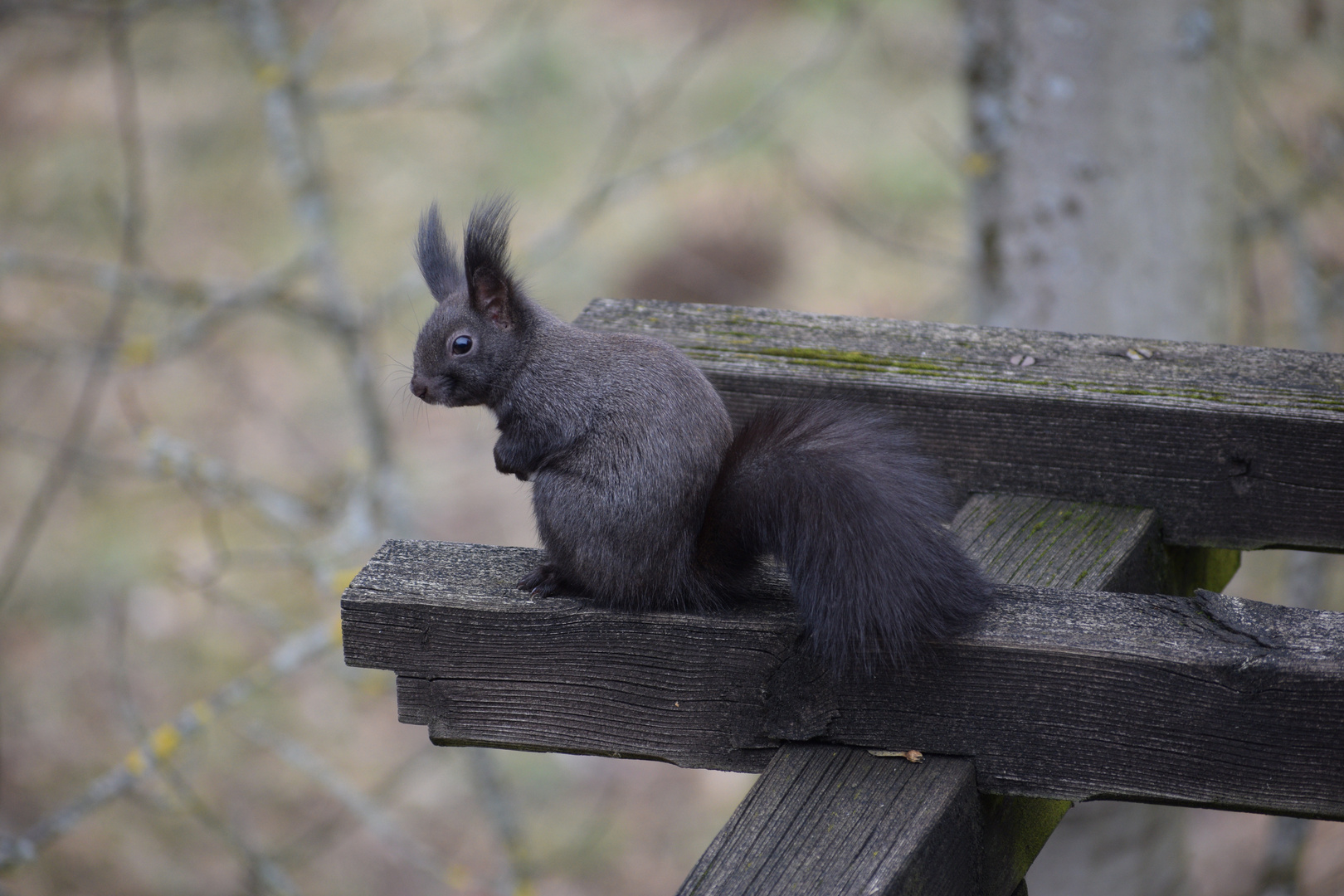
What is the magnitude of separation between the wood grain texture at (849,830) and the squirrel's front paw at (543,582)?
1.02 feet

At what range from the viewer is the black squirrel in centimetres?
120

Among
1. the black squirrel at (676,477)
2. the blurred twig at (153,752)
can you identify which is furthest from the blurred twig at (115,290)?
the black squirrel at (676,477)

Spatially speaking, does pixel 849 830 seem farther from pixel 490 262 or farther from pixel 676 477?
pixel 490 262

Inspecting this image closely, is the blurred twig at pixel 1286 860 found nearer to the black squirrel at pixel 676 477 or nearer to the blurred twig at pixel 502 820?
the blurred twig at pixel 502 820

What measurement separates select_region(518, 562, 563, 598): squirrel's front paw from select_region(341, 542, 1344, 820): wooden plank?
22 millimetres

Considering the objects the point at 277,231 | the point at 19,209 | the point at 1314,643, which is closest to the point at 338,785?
the point at 1314,643

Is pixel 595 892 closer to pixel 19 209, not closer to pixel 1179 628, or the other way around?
pixel 19 209

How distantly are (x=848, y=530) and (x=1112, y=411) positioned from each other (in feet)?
1.67

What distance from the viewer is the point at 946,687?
1.20 meters

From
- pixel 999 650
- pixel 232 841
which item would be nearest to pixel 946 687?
pixel 999 650

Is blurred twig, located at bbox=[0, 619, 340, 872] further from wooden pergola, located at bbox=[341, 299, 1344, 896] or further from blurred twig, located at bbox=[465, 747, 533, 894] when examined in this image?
wooden pergola, located at bbox=[341, 299, 1344, 896]

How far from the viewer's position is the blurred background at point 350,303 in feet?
12.1

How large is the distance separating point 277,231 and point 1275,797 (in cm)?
706

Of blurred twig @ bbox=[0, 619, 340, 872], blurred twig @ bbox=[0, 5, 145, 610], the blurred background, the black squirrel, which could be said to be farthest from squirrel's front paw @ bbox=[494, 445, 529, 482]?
blurred twig @ bbox=[0, 619, 340, 872]
